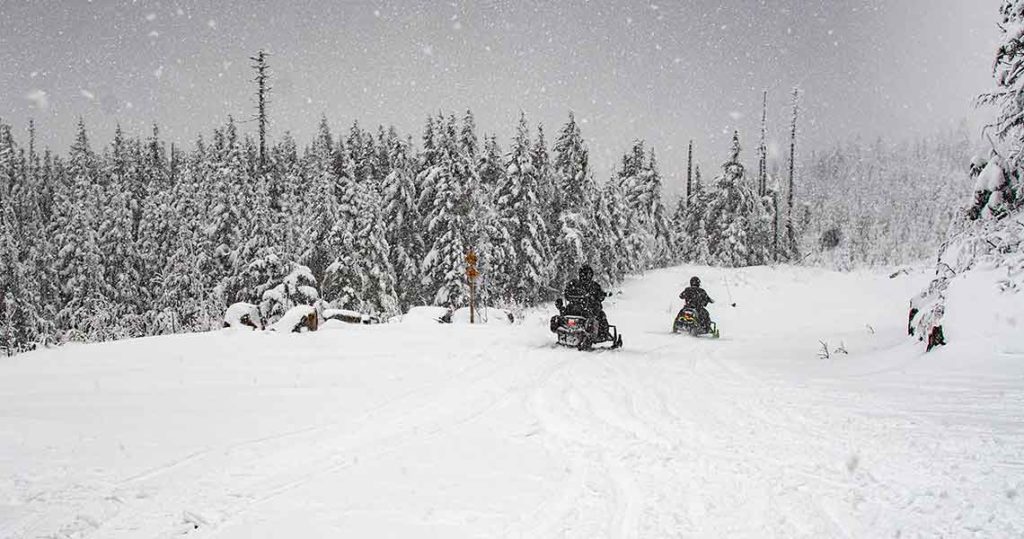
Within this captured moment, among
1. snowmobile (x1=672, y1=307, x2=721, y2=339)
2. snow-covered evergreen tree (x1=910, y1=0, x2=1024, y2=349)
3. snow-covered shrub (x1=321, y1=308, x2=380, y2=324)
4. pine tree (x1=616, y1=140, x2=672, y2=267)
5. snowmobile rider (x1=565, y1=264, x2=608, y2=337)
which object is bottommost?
snowmobile (x1=672, y1=307, x2=721, y2=339)

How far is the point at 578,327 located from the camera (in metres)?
14.6

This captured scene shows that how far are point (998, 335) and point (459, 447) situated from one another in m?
8.76

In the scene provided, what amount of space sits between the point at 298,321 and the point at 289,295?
31.4 feet

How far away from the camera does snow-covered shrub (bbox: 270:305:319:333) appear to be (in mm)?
14062

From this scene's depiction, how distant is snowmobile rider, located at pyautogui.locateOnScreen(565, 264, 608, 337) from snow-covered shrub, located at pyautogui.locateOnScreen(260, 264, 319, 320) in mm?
11575

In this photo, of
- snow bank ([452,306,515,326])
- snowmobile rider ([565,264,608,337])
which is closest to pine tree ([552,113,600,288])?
snow bank ([452,306,515,326])

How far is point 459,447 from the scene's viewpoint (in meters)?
5.75

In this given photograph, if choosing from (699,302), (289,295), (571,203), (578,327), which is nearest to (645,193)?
(571,203)

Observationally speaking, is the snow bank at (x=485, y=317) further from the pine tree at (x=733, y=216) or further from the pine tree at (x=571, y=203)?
the pine tree at (x=733, y=216)

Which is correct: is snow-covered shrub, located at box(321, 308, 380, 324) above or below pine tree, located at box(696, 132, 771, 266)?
below

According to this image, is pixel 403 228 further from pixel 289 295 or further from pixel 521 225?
pixel 289 295

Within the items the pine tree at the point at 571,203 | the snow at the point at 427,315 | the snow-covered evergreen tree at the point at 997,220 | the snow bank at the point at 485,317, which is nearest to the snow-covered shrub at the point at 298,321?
the snow at the point at 427,315

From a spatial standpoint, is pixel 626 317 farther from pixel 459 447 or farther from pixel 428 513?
pixel 428 513

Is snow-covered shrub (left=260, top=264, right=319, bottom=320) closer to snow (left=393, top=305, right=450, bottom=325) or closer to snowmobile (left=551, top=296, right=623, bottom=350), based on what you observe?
snow (left=393, top=305, right=450, bottom=325)
